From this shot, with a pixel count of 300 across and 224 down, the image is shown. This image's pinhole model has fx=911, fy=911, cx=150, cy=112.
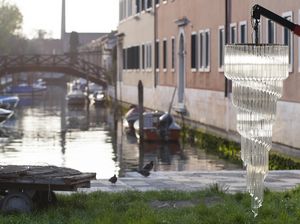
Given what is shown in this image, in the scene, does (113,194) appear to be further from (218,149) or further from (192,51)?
(192,51)

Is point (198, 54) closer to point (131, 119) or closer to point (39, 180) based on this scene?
point (131, 119)

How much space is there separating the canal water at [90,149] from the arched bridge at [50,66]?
1544 cm

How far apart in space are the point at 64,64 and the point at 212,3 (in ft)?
106

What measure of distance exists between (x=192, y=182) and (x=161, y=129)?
1565cm

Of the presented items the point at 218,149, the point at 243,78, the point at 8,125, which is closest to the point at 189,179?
the point at 243,78

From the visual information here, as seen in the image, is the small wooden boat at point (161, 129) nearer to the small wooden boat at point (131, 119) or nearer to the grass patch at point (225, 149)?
the grass patch at point (225, 149)

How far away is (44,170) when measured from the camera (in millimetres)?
10742

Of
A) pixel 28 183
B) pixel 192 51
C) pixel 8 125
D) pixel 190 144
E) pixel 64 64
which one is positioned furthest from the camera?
pixel 64 64

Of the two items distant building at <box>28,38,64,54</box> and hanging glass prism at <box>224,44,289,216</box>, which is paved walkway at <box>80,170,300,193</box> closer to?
hanging glass prism at <box>224,44,289,216</box>

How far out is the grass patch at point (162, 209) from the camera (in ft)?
31.3

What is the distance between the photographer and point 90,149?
1078 inches

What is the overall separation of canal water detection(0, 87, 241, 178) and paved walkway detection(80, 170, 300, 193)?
488 centimetres

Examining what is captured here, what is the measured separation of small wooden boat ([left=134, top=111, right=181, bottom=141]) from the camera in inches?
1149

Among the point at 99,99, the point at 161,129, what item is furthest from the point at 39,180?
the point at 99,99
